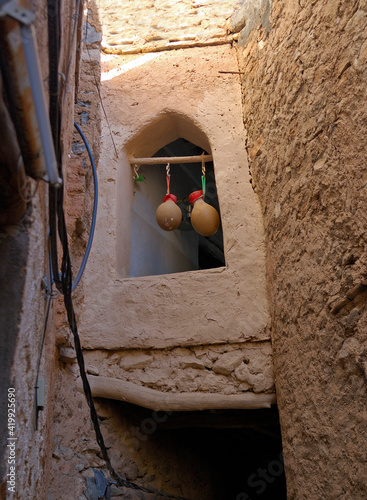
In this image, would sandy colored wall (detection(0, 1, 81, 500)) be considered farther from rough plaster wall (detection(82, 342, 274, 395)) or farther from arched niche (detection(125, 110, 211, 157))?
arched niche (detection(125, 110, 211, 157))

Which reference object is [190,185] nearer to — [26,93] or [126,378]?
[126,378]

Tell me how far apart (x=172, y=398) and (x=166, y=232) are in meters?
2.66

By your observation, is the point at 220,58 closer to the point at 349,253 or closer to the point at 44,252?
the point at 349,253

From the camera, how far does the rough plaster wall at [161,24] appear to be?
4.45 m

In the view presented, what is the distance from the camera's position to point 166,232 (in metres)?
5.58

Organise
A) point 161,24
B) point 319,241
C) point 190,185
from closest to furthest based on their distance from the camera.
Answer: point 319,241 → point 161,24 → point 190,185

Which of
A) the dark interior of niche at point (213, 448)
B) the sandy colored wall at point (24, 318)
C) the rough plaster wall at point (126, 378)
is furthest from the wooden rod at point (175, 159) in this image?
the sandy colored wall at point (24, 318)

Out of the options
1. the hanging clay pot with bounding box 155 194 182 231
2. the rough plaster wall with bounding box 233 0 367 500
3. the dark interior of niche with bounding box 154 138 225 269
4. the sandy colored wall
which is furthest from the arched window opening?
the sandy colored wall

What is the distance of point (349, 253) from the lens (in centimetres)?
241

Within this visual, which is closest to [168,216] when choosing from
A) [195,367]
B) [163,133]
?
[163,133]

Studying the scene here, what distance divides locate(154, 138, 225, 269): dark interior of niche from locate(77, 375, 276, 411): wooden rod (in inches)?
108

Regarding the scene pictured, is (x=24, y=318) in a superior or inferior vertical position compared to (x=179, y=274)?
inferior

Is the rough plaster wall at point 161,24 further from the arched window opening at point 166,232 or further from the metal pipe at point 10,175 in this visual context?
the metal pipe at point 10,175

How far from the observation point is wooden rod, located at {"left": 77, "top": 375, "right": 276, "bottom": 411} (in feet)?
10.3
